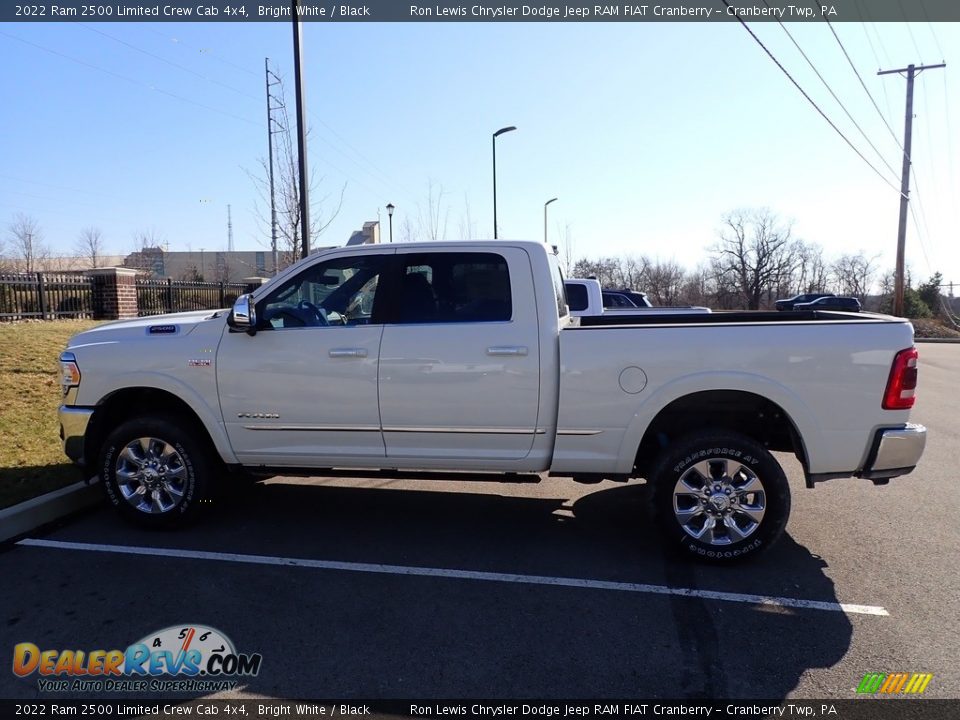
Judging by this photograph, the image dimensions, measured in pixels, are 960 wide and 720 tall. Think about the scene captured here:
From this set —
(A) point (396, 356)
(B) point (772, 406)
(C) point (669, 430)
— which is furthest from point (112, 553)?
(B) point (772, 406)

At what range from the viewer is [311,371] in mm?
4461

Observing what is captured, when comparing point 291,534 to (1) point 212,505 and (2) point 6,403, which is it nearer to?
(1) point 212,505

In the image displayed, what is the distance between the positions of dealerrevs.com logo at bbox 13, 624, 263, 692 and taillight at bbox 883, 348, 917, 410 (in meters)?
3.89

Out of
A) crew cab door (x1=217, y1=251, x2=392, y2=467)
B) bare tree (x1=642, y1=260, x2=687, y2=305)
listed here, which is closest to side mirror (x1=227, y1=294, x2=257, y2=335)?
crew cab door (x1=217, y1=251, x2=392, y2=467)

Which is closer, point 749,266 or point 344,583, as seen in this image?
point 344,583

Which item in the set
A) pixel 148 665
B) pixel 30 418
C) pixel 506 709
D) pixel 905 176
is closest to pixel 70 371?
pixel 148 665

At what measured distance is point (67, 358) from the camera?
477 cm

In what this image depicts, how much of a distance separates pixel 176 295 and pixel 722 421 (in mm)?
18636

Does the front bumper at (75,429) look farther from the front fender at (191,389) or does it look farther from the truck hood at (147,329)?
the truck hood at (147,329)

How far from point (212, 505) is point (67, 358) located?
5.26 feet

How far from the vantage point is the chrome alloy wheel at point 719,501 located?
4062 mm

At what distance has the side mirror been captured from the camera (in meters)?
4.27

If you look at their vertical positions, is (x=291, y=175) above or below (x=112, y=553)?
above

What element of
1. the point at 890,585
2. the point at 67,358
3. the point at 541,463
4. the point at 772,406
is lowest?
the point at 890,585
